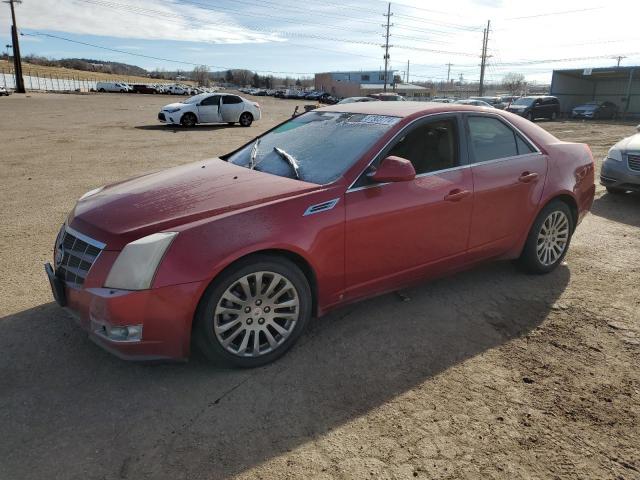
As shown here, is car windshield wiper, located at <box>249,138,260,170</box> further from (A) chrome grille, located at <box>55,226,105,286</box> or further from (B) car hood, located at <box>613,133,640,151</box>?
(B) car hood, located at <box>613,133,640,151</box>

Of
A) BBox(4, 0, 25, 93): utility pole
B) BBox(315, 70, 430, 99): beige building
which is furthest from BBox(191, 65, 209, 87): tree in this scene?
BBox(4, 0, 25, 93): utility pole

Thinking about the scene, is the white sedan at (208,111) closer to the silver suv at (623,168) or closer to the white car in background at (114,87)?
the silver suv at (623,168)

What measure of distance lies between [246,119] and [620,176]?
1710 cm

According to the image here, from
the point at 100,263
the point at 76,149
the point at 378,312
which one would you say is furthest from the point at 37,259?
the point at 76,149

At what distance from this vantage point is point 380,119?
3887 millimetres

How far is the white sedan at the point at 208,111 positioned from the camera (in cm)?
2030

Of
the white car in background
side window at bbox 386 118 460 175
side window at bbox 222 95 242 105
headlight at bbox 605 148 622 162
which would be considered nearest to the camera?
side window at bbox 386 118 460 175

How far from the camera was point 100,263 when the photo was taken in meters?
2.83

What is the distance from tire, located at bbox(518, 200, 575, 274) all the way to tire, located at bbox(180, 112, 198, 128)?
715 inches

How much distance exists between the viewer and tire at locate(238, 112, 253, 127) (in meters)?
21.9

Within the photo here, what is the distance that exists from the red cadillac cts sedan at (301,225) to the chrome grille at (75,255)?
0.01 metres

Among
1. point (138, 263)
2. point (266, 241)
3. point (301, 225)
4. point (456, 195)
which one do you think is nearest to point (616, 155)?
point (456, 195)

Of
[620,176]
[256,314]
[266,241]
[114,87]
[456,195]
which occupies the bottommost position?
[256,314]

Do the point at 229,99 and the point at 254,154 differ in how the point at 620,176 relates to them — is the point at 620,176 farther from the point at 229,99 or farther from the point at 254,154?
the point at 229,99
